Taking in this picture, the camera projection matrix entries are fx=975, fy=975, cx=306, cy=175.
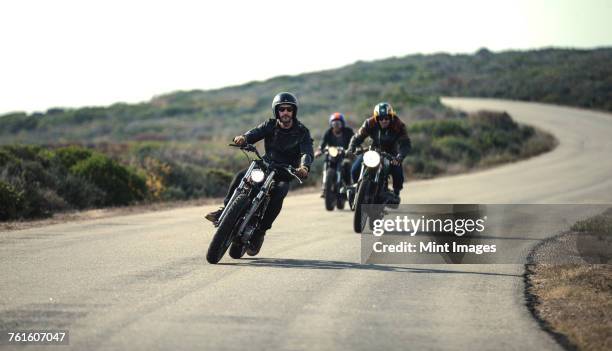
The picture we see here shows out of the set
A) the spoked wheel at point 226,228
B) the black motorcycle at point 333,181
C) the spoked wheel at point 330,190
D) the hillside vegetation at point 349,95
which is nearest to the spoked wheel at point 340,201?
the black motorcycle at point 333,181

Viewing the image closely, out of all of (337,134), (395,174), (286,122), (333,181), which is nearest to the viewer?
(286,122)

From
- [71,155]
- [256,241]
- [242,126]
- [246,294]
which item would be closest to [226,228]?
[256,241]

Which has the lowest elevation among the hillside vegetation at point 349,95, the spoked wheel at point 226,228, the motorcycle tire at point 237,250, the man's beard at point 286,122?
the motorcycle tire at point 237,250

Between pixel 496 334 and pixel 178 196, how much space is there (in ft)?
65.0

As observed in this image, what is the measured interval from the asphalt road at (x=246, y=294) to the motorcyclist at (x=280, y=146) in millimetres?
526

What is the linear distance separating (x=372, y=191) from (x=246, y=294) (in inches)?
247

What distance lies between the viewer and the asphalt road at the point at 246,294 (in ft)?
24.5

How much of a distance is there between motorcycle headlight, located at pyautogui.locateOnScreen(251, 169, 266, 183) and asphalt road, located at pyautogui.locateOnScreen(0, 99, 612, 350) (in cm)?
101

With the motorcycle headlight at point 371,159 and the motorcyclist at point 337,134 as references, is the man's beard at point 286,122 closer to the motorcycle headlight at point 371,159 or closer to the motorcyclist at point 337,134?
the motorcycle headlight at point 371,159

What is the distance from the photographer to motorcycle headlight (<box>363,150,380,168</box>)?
15.0 m

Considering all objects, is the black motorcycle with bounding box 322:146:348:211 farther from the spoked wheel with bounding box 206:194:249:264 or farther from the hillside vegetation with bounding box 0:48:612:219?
the spoked wheel with bounding box 206:194:249:264

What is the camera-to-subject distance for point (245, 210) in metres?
11.5

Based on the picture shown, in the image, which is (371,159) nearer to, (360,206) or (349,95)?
(360,206)

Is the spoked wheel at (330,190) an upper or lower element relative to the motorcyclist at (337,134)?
lower
